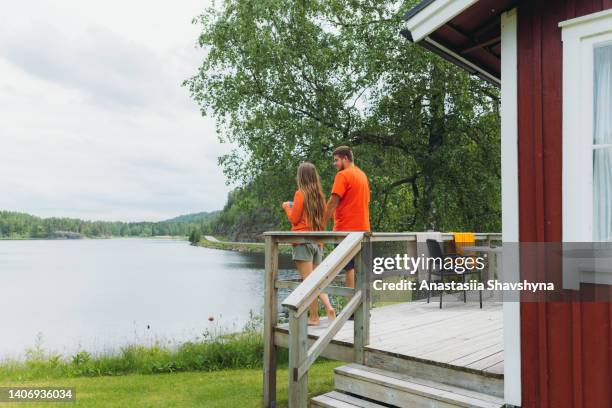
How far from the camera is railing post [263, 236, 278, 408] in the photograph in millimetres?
5199

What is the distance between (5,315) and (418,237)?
16821 millimetres

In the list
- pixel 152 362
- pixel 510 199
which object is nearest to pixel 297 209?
pixel 510 199

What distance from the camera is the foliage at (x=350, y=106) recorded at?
12.6m

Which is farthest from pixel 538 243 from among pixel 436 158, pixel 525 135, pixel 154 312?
pixel 154 312

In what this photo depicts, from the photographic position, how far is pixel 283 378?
22.6 feet

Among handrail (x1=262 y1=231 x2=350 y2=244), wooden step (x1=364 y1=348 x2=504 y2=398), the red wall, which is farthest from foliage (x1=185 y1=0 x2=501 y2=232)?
the red wall

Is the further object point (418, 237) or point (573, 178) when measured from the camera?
point (418, 237)

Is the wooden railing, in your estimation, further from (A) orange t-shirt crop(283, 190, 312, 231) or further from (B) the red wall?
(B) the red wall

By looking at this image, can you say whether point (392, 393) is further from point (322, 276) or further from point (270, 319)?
point (270, 319)

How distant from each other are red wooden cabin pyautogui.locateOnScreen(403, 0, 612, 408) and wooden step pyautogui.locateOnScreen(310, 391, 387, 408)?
43.9 inches

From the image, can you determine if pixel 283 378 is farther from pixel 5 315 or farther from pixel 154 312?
pixel 5 315

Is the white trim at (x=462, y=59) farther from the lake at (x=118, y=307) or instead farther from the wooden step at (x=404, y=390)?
the lake at (x=118, y=307)

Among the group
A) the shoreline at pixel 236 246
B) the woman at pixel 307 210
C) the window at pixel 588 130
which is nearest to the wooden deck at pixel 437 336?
the woman at pixel 307 210

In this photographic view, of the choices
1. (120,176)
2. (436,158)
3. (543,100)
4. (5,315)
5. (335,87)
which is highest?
(120,176)
